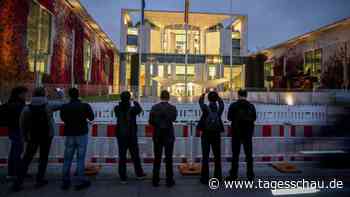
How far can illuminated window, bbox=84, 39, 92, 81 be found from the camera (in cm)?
3260

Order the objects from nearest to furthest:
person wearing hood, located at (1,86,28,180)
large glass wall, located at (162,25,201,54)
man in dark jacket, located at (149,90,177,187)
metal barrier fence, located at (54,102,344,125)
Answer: man in dark jacket, located at (149,90,177,187) < person wearing hood, located at (1,86,28,180) < metal barrier fence, located at (54,102,344,125) < large glass wall, located at (162,25,201,54)

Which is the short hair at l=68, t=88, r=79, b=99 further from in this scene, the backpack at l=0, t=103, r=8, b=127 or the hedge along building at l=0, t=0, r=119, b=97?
the hedge along building at l=0, t=0, r=119, b=97

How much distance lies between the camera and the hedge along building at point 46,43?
1474 centimetres

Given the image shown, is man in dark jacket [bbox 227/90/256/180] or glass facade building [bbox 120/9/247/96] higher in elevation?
glass facade building [bbox 120/9/247/96]

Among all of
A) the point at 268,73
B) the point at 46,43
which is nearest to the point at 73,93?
the point at 46,43

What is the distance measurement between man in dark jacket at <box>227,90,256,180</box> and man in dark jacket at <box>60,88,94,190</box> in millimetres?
2642

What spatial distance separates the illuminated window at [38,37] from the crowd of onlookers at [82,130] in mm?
13566

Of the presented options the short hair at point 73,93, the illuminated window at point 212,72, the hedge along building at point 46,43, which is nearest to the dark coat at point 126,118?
the short hair at point 73,93

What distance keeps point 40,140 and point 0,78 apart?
1101 centimetres

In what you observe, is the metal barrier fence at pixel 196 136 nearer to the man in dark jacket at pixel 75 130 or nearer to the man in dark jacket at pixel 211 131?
the man in dark jacket at pixel 211 131

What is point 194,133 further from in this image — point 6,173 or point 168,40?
point 168,40

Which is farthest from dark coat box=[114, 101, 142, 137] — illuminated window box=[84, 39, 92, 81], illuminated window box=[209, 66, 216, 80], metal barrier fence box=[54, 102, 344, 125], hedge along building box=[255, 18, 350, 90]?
illuminated window box=[209, 66, 216, 80]

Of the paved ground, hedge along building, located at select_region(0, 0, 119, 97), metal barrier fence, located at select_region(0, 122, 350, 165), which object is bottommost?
the paved ground
